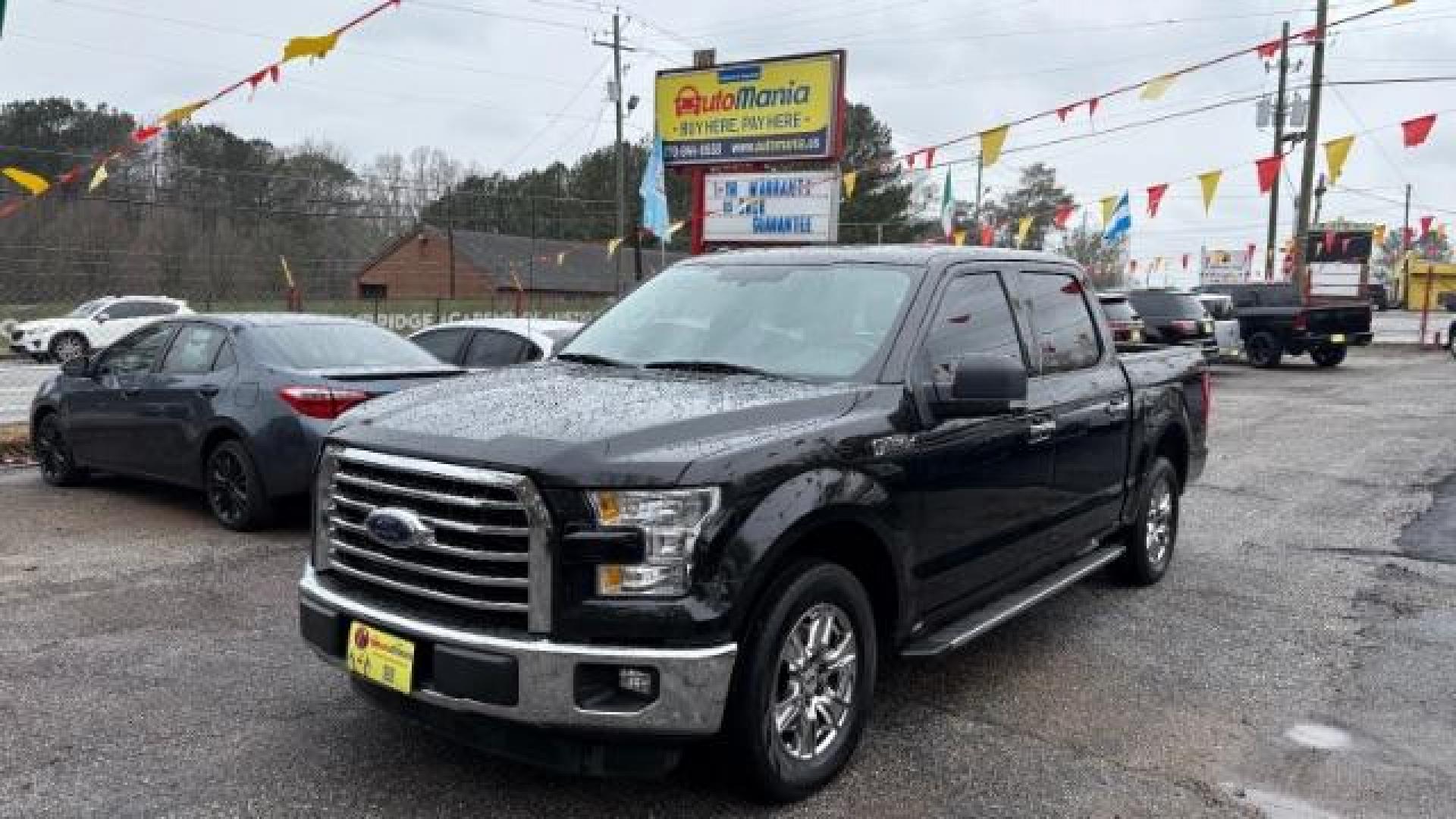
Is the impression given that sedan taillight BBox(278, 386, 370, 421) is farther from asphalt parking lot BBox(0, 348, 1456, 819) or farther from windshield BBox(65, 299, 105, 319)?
windshield BBox(65, 299, 105, 319)

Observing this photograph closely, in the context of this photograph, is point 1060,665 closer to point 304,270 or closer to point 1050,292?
point 1050,292

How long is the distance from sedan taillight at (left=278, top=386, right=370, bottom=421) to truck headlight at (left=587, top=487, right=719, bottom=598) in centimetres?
428

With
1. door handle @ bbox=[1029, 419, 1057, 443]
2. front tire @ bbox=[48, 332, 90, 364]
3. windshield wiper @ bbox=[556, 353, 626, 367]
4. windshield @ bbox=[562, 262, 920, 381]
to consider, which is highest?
windshield @ bbox=[562, 262, 920, 381]

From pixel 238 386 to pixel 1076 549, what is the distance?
206 inches

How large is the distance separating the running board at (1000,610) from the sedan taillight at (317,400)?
13.9 feet

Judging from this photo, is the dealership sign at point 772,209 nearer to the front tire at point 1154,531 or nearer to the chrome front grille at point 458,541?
the front tire at point 1154,531

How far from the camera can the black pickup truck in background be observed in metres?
23.1

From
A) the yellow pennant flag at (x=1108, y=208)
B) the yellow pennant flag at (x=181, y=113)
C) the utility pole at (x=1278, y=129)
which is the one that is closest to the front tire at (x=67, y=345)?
the yellow pennant flag at (x=181, y=113)

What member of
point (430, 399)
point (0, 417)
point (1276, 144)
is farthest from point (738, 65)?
point (1276, 144)

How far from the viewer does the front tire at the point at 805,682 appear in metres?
3.29

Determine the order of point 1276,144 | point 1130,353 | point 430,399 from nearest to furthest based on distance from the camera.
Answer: point 430,399, point 1130,353, point 1276,144

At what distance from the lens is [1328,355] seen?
2448 cm

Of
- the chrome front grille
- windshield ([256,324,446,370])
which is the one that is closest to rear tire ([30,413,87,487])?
windshield ([256,324,446,370])

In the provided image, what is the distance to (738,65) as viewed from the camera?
17.4 metres
